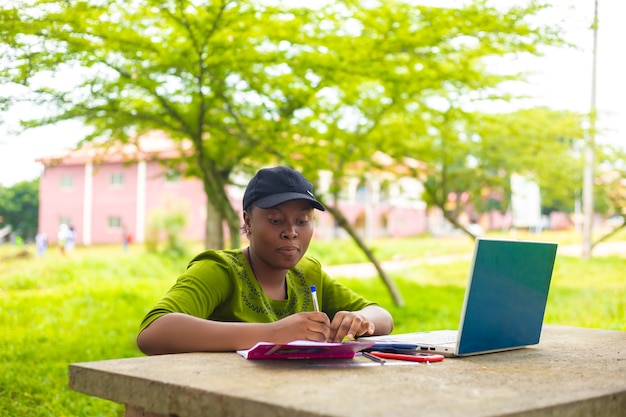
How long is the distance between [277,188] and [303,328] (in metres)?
0.63

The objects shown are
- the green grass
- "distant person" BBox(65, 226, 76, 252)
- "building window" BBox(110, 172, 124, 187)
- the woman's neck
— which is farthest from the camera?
"building window" BBox(110, 172, 124, 187)

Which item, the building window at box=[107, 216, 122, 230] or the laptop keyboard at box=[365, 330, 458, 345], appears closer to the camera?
the laptop keyboard at box=[365, 330, 458, 345]

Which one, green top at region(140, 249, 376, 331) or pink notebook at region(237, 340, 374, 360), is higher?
green top at region(140, 249, 376, 331)

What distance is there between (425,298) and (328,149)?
382cm

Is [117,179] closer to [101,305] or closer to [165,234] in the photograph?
[165,234]

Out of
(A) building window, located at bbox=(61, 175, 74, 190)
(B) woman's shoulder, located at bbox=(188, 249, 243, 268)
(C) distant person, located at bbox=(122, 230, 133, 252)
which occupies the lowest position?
(C) distant person, located at bbox=(122, 230, 133, 252)

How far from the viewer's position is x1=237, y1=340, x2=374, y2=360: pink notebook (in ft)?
6.58

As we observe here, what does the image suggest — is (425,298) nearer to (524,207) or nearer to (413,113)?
(413,113)

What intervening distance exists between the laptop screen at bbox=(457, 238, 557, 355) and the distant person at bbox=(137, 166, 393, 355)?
1.23ft

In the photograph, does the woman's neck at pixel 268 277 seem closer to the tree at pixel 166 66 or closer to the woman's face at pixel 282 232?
the woman's face at pixel 282 232

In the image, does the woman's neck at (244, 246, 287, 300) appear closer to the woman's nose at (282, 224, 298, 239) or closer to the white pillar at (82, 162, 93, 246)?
the woman's nose at (282, 224, 298, 239)

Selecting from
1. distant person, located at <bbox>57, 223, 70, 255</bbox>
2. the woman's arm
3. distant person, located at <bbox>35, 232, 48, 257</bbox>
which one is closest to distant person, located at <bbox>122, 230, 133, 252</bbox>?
distant person, located at <bbox>57, 223, 70, 255</bbox>

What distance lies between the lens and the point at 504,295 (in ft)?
7.87

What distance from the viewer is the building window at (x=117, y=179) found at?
22609 mm
